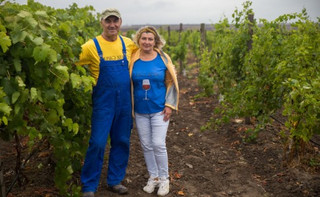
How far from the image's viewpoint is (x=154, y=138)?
3812 millimetres

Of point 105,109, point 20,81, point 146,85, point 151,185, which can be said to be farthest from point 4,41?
point 151,185

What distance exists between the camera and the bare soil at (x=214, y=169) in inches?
158

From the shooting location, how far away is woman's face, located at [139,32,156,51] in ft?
12.3

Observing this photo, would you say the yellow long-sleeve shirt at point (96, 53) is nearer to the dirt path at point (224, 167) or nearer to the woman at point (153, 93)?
the woman at point (153, 93)

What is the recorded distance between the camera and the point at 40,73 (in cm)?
226

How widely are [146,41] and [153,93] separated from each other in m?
0.59

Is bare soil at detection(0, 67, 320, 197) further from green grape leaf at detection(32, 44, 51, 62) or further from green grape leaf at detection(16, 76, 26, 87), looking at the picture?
green grape leaf at detection(32, 44, 51, 62)

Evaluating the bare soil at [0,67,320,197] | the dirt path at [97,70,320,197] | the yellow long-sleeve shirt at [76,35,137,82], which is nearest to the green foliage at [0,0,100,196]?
the yellow long-sleeve shirt at [76,35,137,82]

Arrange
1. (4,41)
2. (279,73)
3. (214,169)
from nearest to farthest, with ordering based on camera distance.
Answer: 1. (4,41)
2. (279,73)
3. (214,169)

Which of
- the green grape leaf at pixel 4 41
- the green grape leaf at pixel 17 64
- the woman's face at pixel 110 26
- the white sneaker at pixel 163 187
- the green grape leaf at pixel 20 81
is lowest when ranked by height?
the white sneaker at pixel 163 187

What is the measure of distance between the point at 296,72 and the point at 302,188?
4.63 feet

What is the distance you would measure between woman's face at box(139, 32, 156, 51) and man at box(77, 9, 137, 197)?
17cm

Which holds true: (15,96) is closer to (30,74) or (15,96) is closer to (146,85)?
(30,74)

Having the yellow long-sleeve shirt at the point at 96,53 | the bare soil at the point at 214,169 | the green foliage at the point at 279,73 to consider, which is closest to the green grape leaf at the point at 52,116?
the yellow long-sleeve shirt at the point at 96,53
